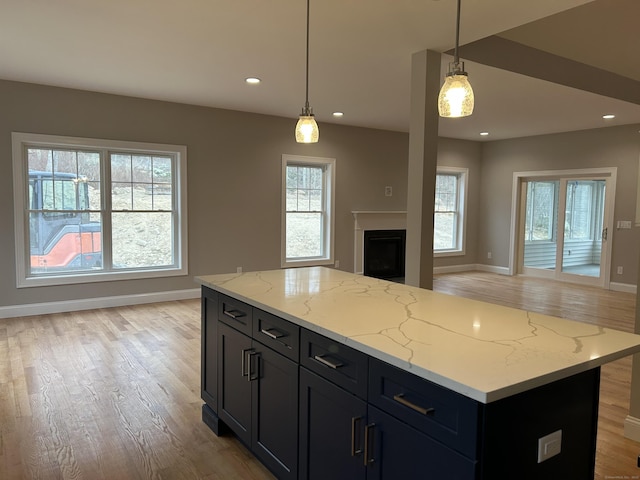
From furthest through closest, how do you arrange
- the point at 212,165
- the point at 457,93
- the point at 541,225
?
1. the point at 541,225
2. the point at 212,165
3. the point at 457,93

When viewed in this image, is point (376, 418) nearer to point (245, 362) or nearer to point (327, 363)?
point (327, 363)

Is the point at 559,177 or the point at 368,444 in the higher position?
the point at 559,177

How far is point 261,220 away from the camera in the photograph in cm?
677

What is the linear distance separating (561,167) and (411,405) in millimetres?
8103

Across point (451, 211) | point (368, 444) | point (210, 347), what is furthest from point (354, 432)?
point (451, 211)

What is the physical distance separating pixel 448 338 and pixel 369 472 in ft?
1.75

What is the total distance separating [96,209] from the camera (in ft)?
18.1

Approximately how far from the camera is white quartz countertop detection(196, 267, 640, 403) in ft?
4.05

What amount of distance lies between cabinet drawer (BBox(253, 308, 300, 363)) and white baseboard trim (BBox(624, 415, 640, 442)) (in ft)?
7.14

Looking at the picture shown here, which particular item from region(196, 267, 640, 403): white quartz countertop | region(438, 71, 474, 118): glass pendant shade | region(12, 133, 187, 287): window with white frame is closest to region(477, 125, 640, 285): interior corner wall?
region(196, 267, 640, 403): white quartz countertop

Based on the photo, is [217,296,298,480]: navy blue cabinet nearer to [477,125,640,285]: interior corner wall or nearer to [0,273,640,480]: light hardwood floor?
[0,273,640,480]: light hardwood floor

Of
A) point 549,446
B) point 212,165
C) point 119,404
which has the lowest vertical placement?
point 119,404

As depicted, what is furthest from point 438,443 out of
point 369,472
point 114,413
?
point 114,413

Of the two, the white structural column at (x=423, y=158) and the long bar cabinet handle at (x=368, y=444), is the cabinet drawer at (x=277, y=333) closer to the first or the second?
the long bar cabinet handle at (x=368, y=444)
